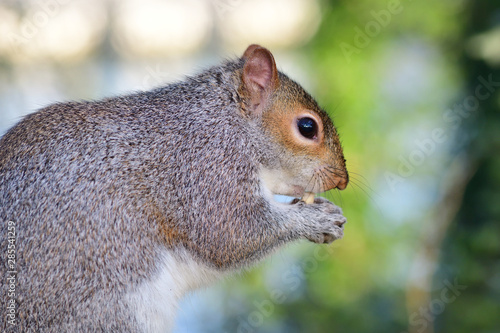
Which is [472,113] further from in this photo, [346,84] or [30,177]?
[30,177]

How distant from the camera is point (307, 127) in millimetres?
2375

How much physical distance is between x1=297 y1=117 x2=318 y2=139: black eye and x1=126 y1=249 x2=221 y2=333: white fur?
26.6 inches

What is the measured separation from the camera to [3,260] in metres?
1.96

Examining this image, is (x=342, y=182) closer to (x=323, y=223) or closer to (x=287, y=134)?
(x=323, y=223)

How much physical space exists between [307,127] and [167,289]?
0.86 meters

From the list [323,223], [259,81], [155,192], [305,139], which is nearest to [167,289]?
[155,192]

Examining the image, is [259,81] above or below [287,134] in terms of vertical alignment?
above

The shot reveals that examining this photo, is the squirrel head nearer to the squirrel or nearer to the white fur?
the squirrel

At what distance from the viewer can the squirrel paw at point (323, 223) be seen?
2.38 meters

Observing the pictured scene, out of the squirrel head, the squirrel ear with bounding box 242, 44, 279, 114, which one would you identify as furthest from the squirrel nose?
the squirrel ear with bounding box 242, 44, 279, 114

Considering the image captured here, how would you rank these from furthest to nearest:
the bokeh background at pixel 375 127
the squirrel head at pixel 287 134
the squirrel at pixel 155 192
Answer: the bokeh background at pixel 375 127, the squirrel head at pixel 287 134, the squirrel at pixel 155 192

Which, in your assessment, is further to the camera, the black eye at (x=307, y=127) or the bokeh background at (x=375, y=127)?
the bokeh background at (x=375, y=127)

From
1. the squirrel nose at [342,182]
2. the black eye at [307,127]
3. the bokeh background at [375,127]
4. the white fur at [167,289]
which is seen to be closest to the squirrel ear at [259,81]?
the black eye at [307,127]

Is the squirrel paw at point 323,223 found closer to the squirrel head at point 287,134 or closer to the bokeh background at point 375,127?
the squirrel head at point 287,134
